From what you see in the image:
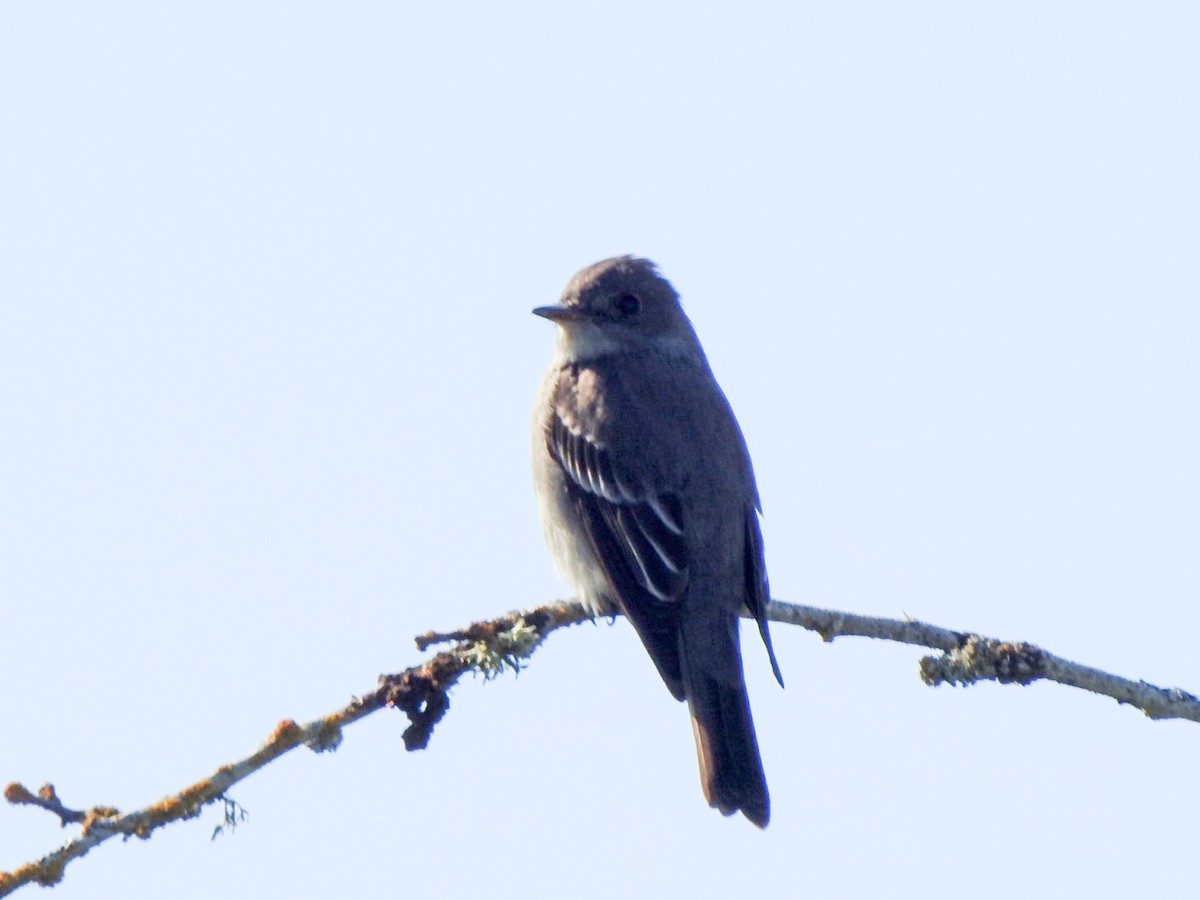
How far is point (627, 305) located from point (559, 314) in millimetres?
473

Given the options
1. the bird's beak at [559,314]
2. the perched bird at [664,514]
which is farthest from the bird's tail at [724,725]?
the bird's beak at [559,314]

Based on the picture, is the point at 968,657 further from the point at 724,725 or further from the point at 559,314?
the point at 559,314

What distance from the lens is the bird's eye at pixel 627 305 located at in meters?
9.94

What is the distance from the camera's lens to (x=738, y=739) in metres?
7.86

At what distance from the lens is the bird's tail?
306 inches

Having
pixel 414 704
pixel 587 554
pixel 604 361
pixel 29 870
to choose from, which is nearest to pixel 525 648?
pixel 414 704

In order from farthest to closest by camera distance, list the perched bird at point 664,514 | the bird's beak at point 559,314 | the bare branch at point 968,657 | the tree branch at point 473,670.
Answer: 1. the bird's beak at point 559,314
2. the perched bird at point 664,514
3. the bare branch at point 968,657
4. the tree branch at point 473,670

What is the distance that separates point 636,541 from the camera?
8.27 m

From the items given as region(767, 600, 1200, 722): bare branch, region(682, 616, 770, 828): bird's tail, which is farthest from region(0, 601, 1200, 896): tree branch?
region(682, 616, 770, 828): bird's tail

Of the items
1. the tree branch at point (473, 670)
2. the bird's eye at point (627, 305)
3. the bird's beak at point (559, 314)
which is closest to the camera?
the tree branch at point (473, 670)

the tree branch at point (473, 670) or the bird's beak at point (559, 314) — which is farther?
the bird's beak at point (559, 314)

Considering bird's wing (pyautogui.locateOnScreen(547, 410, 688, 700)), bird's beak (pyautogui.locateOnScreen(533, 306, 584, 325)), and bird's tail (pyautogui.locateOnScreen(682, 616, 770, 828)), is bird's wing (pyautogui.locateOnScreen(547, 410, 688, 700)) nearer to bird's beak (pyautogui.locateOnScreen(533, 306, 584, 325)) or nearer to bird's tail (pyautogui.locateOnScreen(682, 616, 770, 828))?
bird's tail (pyautogui.locateOnScreen(682, 616, 770, 828))

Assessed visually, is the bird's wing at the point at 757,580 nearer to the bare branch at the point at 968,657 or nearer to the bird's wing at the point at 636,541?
the bird's wing at the point at 636,541

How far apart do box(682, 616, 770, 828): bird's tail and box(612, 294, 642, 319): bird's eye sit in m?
2.43
